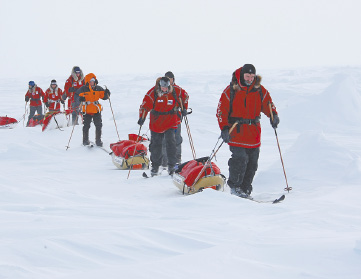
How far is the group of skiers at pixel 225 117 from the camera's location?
5.19m

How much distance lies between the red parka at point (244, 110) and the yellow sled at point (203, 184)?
576 mm

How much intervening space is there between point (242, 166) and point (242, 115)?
2.02 feet

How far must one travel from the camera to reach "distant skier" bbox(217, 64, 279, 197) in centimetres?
514

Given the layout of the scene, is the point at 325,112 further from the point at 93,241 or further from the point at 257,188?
the point at 93,241

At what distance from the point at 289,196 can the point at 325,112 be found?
11940mm

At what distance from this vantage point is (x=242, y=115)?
17.3ft

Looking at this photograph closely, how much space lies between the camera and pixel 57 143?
11.3m

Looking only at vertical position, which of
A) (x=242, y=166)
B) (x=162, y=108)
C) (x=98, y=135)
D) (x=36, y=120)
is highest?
(x=162, y=108)

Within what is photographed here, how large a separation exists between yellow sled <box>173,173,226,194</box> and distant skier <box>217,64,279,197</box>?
0.90 feet

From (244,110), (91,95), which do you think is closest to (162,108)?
(244,110)

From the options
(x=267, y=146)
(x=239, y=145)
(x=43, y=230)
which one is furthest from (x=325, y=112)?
(x=43, y=230)

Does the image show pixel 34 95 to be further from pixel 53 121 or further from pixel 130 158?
pixel 130 158

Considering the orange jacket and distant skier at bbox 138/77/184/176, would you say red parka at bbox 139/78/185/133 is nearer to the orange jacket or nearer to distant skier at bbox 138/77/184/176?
distant skier at bbox 138/77/184/176

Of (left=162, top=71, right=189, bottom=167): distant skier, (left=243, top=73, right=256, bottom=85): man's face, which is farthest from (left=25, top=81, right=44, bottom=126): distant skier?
(left=243, top=73, right=256, bottom=85): man's face
